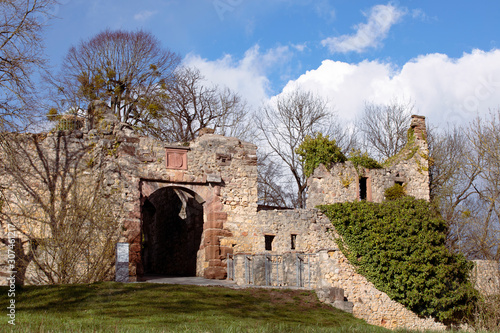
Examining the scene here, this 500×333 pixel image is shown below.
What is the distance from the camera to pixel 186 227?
22156 millimetres

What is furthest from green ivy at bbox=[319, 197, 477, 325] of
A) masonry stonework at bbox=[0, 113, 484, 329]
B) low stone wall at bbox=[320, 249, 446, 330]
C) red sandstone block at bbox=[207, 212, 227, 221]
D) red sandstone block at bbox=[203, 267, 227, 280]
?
red sandstone block at bbox=[203, 267, 227, 280]

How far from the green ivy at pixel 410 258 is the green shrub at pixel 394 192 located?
5563 millimetres

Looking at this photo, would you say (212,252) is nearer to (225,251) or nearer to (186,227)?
(225,251)

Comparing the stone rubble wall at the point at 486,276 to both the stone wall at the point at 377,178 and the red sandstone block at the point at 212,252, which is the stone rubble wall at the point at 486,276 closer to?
the stone wall at the point at 377,178

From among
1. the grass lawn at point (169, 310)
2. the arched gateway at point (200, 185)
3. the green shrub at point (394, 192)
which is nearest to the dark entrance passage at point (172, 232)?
the arched gateway at point (200, 185)

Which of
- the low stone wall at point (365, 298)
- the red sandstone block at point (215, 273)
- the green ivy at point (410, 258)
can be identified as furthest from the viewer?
the red sandstone block at point (215, 273)

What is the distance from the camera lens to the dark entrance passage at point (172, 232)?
21.4m

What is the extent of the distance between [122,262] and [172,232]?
706cm

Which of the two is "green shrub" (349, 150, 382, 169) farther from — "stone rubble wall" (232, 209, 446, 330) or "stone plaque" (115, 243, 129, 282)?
"stone plaque" (115, 243, 129, 282)

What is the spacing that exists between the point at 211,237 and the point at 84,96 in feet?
40.2

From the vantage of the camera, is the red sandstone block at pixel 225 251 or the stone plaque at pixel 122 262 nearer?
the stone plaque at pixel 122 262

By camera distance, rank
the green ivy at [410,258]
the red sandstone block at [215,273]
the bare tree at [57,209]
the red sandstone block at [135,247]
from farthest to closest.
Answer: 1. the red sandstone block at [215,273]
2. the red sandstone block at [135,247]
3. the green ivy at [410,258]
4. the bare tree at [57,209]

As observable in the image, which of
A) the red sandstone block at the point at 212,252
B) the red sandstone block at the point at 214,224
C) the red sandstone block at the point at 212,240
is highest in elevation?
the red sandstone block at the point at 214,224

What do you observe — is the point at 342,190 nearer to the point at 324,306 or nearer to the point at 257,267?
the point at 257,267
